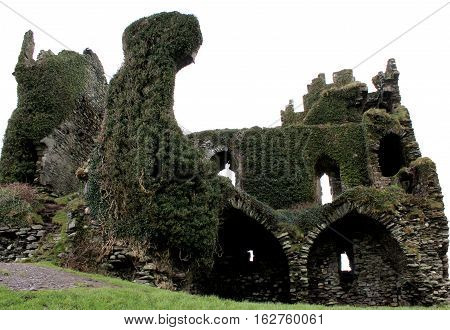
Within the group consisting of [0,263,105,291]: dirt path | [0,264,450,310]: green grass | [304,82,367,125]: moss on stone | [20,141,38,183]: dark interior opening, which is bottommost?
[0,264,450,310]: green grass

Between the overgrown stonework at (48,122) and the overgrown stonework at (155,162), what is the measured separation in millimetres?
7236

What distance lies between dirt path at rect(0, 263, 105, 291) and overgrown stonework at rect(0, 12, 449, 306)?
2.36 m

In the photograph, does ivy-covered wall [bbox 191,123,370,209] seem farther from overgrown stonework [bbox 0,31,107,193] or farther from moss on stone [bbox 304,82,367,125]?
overgrown stonework [bbox 0,31,107,193]

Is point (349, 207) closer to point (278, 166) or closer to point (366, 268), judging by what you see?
→ point (366, 268)

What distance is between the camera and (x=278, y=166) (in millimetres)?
27422

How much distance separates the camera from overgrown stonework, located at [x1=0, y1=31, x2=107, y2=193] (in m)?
25.0

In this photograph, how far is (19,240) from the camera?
778 inches

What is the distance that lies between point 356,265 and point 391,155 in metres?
8.50

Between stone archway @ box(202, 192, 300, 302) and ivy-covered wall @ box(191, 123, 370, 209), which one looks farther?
ivy-covered wall @ box(191, 123, 370, 209)

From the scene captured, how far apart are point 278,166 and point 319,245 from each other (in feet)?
19.1

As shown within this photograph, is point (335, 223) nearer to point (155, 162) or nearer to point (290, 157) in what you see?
point (290, 157)

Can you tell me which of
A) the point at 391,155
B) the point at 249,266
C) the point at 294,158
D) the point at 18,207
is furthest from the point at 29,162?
the point at 391,155

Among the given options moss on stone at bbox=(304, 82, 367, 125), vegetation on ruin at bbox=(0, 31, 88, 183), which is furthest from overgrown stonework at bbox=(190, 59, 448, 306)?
vegetation on ruin at bbox=(0, 31, 88, 183)

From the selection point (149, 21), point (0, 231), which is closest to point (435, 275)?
point (149, 21)
